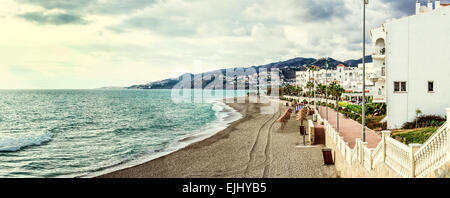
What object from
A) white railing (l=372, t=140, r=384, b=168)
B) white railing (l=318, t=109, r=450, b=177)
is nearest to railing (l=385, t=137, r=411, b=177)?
white railing (l=318, t=109, r=450, b=177)

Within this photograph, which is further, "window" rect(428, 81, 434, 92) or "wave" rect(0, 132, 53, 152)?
"wave" rect(0, 132, 53, 152)

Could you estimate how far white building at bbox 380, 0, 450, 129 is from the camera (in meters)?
24.4

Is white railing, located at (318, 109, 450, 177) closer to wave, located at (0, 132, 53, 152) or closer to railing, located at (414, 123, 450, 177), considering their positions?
railing, located at (414, 123, 450, 177)

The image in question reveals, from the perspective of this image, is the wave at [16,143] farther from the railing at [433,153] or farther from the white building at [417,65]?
the white building at [417,65]

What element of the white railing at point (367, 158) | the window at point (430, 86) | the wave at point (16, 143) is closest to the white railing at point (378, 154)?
the white railing at point (367, 158)

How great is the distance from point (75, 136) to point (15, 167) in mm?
16950

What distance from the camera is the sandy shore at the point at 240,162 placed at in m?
18.7

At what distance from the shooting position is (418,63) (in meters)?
25.5

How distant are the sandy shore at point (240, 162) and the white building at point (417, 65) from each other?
29.1 feet

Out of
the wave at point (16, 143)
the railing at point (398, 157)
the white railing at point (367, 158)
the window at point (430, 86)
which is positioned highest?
the window at point (430, 86)

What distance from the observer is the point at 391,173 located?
30.7 ft
